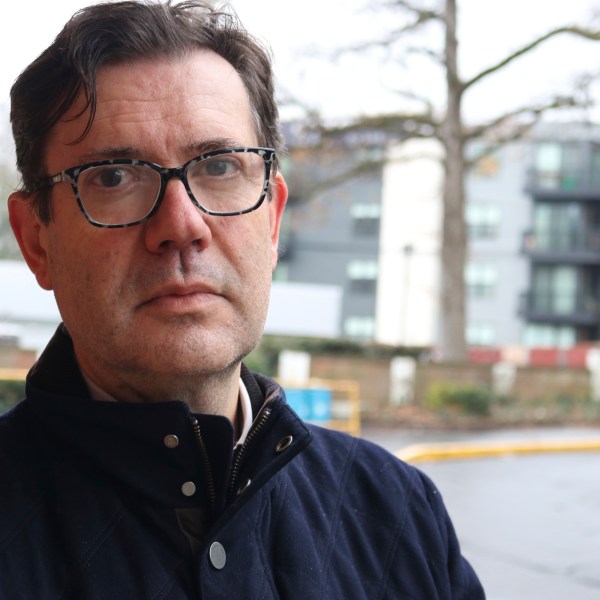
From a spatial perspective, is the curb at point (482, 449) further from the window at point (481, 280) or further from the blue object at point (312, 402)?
the window at point (481, 280)

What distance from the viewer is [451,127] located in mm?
23203

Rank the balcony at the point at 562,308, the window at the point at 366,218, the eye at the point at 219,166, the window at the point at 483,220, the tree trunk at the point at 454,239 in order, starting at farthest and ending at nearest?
the balcony at the point at 562,308 < the window at the point at 483,220 < the window at the point at 366,218 < the tree trunk at the point at 454,239 < the eye at the point at 219,166

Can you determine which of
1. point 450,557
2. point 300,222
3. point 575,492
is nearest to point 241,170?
point 450,557

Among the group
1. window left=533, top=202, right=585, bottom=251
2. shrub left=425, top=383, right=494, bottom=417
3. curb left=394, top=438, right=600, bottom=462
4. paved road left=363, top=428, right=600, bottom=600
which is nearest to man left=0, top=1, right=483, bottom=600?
paved road left=363, top=428, right=600, bottom=600

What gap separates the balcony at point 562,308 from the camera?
175 ft

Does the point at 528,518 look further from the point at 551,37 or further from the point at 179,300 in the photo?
the point at 551,37

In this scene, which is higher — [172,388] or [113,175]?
[113,175]

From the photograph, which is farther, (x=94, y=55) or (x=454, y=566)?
(x=454, y=566)

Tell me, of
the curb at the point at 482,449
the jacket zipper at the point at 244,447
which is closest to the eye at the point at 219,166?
the jacket zipper at the point at 244,447

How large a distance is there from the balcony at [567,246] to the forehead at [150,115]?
173 feet

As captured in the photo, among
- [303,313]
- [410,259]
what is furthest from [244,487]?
[410,259]

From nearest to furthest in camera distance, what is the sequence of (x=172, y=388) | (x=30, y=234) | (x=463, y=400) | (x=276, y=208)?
(x=172, y=388), (x=30, y=234), (x=276, y=208), (x=463, y=400)

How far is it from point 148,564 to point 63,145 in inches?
32.7

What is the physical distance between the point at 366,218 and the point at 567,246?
12184mm
